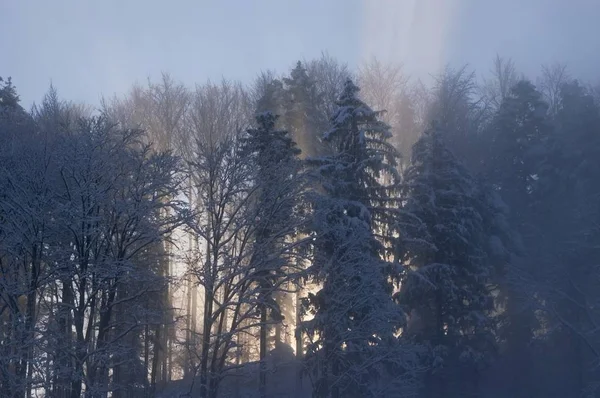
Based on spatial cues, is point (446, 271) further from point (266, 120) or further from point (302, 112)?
point (302, 112)

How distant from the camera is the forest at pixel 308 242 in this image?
21172mm

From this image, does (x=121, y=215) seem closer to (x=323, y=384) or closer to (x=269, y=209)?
(x=269, y=209)

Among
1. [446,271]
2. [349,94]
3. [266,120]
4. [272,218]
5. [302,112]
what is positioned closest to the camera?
[272,218]

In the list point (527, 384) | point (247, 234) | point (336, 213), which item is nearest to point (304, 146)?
point (336, 213)

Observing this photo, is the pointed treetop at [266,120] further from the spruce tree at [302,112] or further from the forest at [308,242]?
the spruce tree at [302,112]

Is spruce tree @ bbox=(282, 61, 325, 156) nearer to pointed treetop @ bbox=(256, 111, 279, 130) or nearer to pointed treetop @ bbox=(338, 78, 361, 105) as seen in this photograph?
pointed treetop @ bbox=(338, 78, 361, 105)

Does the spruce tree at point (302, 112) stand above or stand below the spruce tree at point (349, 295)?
above

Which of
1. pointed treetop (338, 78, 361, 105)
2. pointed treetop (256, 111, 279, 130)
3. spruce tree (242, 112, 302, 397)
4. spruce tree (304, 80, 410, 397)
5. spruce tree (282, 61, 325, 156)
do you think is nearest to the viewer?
spruce tree (242, 112, 302, 397)

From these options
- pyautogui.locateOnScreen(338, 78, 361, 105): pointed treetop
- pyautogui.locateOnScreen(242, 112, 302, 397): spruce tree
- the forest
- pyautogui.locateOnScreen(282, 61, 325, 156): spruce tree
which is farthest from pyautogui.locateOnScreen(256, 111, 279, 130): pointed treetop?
pyautogui.locateOnScreen(282, 61, 325, 156): spruce tree

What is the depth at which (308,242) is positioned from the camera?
82.9ft

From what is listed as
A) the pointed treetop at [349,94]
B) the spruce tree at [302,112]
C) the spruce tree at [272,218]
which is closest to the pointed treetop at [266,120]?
the spruce tree at [272,218]

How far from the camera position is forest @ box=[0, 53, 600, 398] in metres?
21.2

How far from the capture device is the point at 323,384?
25.4 metres

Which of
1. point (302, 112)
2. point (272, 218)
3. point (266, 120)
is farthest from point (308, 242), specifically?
point (302, 112)
